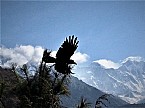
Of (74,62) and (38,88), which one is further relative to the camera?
(38,88)

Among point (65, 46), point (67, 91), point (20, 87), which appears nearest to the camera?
point (65, 46)

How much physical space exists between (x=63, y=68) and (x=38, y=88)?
125 inches

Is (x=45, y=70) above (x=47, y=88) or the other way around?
above

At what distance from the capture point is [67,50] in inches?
476

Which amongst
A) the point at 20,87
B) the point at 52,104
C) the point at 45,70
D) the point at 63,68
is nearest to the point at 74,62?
the point at 63,68

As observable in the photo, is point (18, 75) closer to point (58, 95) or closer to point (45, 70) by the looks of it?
point (45, 70)

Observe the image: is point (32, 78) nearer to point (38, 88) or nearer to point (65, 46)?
point (38, 88)

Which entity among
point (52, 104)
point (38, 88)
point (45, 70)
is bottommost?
point (52, 104)

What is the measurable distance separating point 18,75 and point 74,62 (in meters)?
5.57

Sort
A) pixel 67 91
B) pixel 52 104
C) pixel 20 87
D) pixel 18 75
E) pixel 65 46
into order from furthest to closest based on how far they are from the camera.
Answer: pixel 18 75, pixel 20 87, pixel 67 91, pixel 52 104, pixel 65 46

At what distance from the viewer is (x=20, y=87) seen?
51.1 ft

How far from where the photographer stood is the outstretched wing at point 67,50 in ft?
39.4

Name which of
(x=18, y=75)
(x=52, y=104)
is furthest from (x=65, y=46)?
(x=18, y=75)

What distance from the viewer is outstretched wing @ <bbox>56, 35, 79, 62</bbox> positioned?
1200 cm
